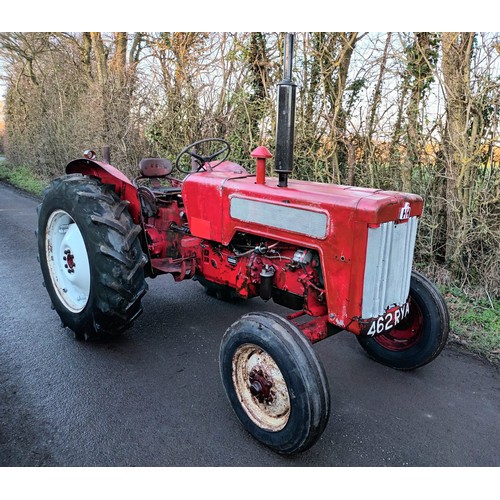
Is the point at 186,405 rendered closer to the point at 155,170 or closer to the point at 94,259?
the point at 94,259

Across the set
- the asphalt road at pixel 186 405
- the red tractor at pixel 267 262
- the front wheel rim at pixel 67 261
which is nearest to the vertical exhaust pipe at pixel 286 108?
the red tractor at pixel 267 262

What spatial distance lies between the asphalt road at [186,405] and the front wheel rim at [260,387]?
155mm

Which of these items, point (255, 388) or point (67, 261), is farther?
point (67, 261)

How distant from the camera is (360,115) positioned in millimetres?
4887

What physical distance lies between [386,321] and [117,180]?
2233 mm

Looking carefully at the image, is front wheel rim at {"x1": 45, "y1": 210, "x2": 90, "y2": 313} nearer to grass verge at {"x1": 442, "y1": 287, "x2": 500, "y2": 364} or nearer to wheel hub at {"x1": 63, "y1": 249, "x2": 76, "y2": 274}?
wheel hub at {"x1": 63, "y1": 249, "x2": 76, "y2": 274}

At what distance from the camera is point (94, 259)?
2.91 meters

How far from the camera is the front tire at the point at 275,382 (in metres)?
2.01

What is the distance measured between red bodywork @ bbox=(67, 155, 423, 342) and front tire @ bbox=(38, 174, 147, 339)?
30cm

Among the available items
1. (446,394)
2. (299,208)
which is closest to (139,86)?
Answer: (299,208)

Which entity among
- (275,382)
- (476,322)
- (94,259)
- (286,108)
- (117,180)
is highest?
(286,108)

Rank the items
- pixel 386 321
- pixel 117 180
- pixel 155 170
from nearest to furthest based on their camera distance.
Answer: pixel 386 321
pixel 117 180
pixel 155 170

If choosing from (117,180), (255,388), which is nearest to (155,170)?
(117,180)

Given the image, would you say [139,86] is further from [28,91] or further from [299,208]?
[28,91]
